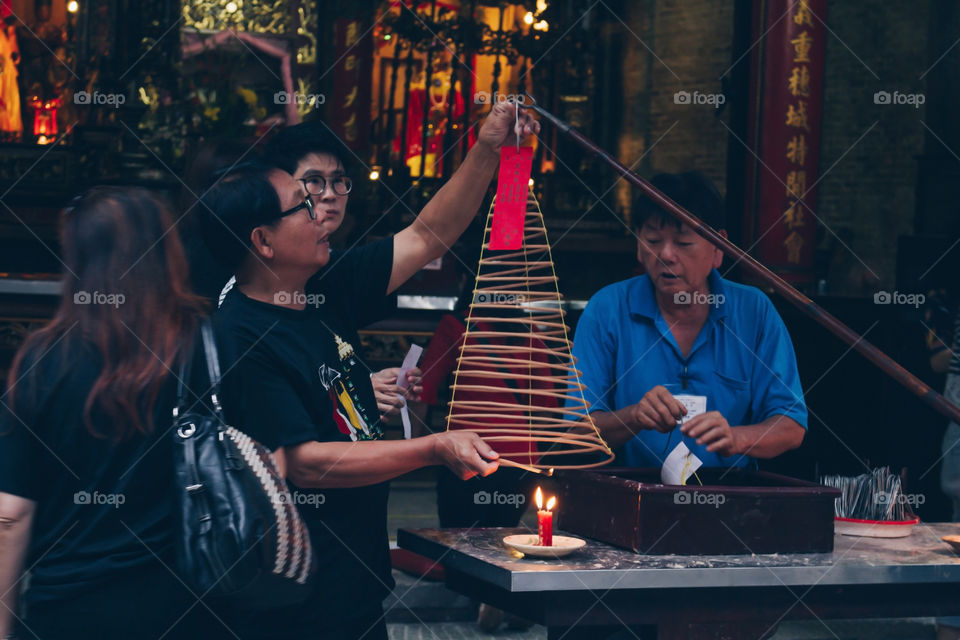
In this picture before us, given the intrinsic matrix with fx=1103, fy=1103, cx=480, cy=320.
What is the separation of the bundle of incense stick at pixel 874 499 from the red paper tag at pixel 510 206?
107 cm

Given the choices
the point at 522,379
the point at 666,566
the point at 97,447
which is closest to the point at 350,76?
the point at 522,379

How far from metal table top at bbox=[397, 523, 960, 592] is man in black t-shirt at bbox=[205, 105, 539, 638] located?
0.21m

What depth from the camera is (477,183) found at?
2.61 m

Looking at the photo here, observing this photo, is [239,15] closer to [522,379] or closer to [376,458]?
[522,379]

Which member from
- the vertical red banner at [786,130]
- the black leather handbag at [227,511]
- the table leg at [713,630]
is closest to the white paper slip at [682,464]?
the table leg at [713,630]

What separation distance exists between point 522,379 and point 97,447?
6.15 ft

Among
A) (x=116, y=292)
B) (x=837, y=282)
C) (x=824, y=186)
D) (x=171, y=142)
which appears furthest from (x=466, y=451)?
(x=824, y=186)

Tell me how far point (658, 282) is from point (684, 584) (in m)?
0.96

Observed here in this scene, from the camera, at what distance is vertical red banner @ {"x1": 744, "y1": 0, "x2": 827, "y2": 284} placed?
6176 millimetres

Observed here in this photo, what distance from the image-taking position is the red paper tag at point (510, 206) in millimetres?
2408

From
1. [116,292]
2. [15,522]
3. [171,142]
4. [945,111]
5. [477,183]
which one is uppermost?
[945,111]

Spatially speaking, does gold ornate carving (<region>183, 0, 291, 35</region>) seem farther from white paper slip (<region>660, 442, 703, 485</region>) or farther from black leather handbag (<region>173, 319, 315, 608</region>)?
black leather handbag (<region>173, 319, 315, 608</region>)

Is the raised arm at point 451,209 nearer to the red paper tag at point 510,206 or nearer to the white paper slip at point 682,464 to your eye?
the red paper tag at point 510,206

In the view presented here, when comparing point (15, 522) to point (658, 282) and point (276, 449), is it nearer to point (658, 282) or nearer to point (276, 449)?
point (276, 449)
